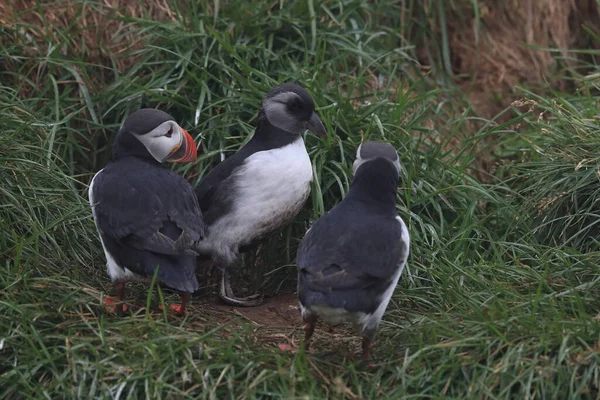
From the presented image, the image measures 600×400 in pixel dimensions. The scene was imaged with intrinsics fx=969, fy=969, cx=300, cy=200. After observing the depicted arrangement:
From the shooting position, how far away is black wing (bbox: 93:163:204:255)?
168 inches

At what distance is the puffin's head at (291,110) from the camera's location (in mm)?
4961

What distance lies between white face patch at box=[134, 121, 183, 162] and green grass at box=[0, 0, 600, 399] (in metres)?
0.51

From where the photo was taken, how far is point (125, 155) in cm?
475

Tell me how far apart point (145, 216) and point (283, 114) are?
1020 mm

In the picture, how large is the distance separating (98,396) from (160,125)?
1564 mm

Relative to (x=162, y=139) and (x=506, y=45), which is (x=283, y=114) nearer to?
(x=162, y=139)

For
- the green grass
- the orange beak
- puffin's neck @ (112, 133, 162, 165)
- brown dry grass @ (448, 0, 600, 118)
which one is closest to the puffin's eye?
the green grass

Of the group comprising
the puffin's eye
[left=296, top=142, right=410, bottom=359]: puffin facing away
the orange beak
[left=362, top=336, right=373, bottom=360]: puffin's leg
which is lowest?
[left=362, top=336, right=373, bottom=360]: puffin's leg

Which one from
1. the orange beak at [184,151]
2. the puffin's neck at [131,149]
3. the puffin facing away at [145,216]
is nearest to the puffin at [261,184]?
the orange beak at [184,151]

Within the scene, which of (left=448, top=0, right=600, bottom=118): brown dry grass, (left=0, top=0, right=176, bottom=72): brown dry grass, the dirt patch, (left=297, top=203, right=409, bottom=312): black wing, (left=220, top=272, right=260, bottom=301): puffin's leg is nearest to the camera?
(left=297, top=203, right=409, bottom=312): black wing

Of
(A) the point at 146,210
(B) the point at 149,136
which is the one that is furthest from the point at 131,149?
(A) the point at 146,210

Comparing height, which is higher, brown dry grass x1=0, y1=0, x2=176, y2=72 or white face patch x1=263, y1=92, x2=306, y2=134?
brown dry grass x1=0, y1=0, x2=176, y2=72

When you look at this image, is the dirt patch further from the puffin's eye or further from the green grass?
the puffin's eye

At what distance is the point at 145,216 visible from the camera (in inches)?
170
